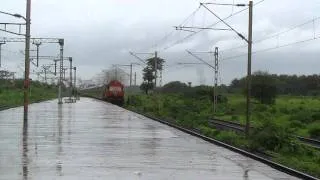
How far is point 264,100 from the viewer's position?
295 feet

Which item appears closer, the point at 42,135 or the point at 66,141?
the point at 66,141

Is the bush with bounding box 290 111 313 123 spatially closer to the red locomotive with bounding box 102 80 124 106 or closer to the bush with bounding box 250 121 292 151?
the bush with bounding box 250 121 292 151

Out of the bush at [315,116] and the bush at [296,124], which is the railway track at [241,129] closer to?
the bush at [296,124]

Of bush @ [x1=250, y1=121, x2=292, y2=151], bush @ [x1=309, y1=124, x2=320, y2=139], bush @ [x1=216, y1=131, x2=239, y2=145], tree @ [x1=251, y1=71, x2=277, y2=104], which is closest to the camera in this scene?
bush @ [x1=250, y1=121, x2=292, y2=151]

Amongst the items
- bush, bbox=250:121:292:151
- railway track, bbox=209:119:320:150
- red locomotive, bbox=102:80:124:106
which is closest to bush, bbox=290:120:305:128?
railway track, bbox=209:119:320:150

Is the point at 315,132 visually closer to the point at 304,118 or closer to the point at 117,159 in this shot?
the point at 304,118

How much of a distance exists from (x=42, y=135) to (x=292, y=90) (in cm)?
12369

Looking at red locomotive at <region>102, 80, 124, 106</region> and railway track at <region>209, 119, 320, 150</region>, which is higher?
red locomotive at <region>102, 80, 124, 106</region>

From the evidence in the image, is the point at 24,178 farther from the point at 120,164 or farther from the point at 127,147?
the point at 127,147

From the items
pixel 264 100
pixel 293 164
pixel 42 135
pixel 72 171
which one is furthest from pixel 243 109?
pixel 72 171

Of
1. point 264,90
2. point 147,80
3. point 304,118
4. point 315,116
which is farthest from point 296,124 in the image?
point 147,80

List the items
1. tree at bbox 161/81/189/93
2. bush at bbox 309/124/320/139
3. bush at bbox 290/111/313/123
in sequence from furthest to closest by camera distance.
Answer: tree at bbox 161/81/189/93, bush at bbox 290/111/313/123, bush at bbox 309/124/320/139

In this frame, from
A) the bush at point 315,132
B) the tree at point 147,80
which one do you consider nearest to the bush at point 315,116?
the bush at point 315,132

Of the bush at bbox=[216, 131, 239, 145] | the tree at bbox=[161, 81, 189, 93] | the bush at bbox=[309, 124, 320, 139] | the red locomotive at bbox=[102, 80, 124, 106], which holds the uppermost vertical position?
the tree at bbox=[161, 81, 189, 93]
